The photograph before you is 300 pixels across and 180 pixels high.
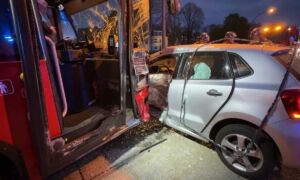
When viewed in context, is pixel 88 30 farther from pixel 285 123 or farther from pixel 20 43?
pixel 285 123

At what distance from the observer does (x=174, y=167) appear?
3.38m

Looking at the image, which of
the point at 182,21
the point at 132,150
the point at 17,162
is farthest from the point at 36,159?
the point at 182,21

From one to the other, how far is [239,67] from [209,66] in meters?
0.54

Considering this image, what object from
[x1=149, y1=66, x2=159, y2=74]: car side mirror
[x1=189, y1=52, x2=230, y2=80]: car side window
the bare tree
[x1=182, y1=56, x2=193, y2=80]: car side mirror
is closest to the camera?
[x1=189, y1=52, x2=230, y2=80]: car side window

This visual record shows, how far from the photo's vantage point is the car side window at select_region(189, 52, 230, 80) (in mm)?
3295

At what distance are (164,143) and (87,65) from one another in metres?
2.12

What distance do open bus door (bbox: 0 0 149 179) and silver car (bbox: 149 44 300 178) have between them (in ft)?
2.62

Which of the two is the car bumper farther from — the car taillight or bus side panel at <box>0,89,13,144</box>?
bus side panel at <box>0,89,13,144</box>

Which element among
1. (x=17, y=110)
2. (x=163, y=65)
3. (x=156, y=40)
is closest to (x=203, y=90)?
(x=163, y=65)

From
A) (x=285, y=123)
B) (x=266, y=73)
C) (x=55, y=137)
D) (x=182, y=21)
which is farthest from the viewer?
(x=182, y=21)

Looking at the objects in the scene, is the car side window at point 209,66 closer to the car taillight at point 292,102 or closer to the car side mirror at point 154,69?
the car taillight at point 292,102

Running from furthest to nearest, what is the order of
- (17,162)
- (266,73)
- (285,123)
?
1. (266,73)
2. (285,123)
3. (17,162)

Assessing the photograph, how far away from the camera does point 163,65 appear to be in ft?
15.1

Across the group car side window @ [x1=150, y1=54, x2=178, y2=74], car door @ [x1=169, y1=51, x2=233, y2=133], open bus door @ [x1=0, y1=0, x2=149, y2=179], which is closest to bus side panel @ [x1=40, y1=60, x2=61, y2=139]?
open bus door @ [x1=0, y1=0, x2=149, y2=179]
